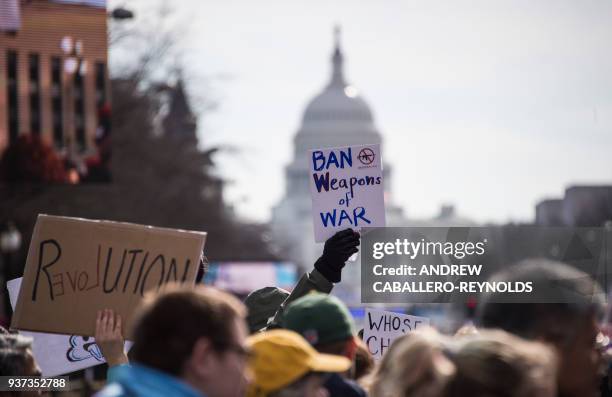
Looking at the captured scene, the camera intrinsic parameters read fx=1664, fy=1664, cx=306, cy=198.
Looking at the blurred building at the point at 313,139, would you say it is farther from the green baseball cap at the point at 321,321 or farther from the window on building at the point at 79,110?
the green baseball cap at the point at 321,321

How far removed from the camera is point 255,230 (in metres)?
95.5

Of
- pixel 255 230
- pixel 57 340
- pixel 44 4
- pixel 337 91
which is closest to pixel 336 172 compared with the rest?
pixel 57 340

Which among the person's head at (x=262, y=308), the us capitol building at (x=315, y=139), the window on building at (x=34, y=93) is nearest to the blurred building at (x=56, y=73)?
the window on building at (x=34, y=93)

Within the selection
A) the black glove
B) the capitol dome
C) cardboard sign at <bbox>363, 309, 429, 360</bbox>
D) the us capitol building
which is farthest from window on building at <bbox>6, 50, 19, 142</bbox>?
the capitol dome

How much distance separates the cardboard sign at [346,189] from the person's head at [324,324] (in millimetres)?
2574

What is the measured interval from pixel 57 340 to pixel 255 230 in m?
86.7

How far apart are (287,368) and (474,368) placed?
0.73m

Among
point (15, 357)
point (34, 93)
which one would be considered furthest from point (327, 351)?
point (34, 93)

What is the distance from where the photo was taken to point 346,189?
906cm

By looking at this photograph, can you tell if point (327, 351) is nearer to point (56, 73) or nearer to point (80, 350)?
point (80, 350)

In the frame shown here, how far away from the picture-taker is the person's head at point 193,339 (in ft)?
15.5

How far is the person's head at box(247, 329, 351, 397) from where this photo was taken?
545cm

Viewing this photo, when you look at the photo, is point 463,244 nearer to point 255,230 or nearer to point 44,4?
point 44,4

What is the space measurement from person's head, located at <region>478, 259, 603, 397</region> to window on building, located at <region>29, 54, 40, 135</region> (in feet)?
67.2
